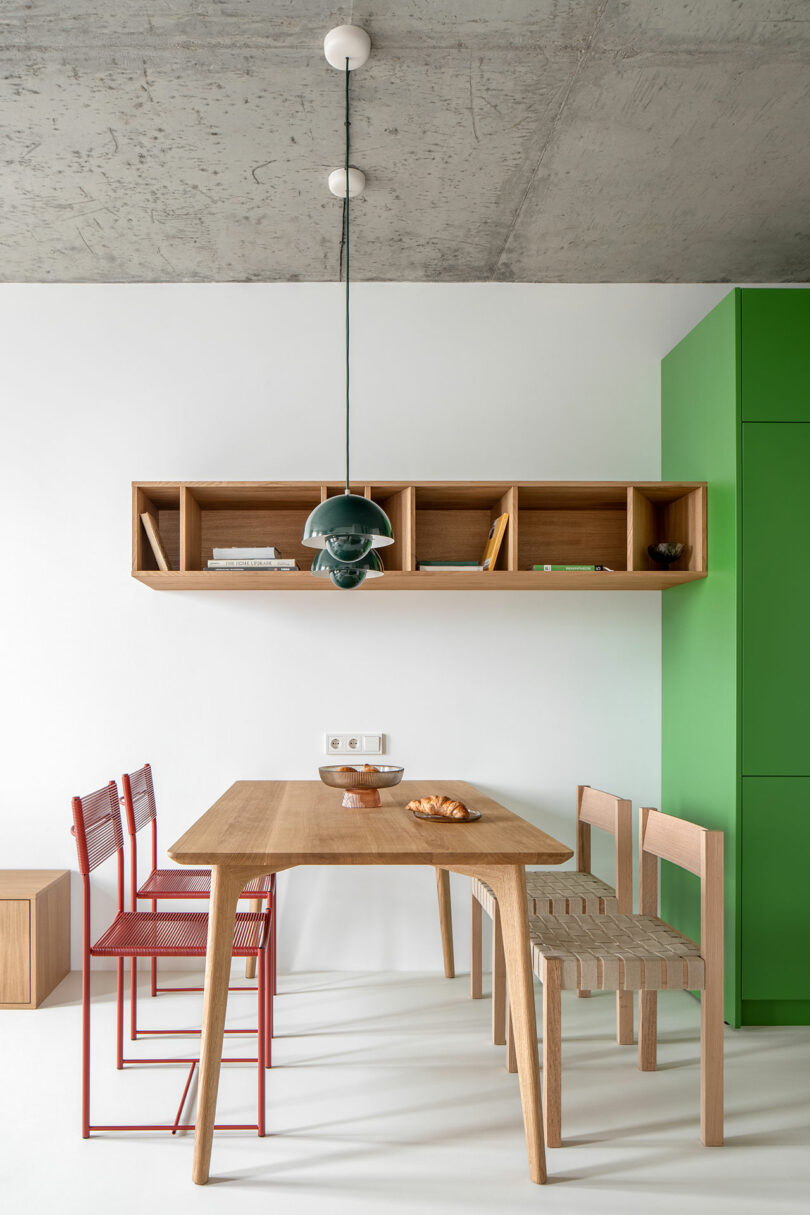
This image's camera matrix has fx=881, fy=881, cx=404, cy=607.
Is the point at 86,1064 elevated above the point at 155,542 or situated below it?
below

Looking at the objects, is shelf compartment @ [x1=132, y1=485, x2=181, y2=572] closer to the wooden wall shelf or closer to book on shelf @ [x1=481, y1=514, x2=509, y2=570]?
the wooden wall shelf

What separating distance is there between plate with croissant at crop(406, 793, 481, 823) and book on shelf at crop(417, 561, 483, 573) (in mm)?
961

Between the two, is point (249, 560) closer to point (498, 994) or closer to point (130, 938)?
point (130, 938)

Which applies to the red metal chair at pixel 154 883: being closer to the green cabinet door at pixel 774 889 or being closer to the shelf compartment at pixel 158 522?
the shelf compartment at pixel 158 522

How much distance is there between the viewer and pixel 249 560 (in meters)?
3.18

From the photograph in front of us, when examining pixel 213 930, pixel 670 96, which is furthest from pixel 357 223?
pixel 213 930

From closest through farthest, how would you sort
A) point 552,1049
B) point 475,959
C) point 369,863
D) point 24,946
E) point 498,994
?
point 369,863
point 552,1049
point 498,994
point 24,946
point 475,959

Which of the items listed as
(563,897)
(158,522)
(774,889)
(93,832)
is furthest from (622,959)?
(158,522)

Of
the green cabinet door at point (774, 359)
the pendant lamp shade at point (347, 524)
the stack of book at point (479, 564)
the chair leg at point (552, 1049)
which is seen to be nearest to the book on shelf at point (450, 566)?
the stack of book at point (479, 564)

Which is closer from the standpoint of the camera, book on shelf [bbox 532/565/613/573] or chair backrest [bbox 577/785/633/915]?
chair backrest [bbox 577/785/633/915]

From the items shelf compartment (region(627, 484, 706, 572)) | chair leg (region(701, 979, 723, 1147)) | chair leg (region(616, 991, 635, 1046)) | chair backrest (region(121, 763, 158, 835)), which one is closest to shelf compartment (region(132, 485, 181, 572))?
chair backrest (region(121, 763, 158, 835))

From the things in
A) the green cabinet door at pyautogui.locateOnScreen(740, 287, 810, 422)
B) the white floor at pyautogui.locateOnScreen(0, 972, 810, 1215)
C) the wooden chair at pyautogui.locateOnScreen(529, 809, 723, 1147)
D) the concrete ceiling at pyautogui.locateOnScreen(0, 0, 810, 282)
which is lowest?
the white floor at pyautogui.locateOnScreen(0, 972, 810, 1215)

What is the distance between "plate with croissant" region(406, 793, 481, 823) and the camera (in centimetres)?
238

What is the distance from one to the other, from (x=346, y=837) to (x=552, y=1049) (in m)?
0.71
